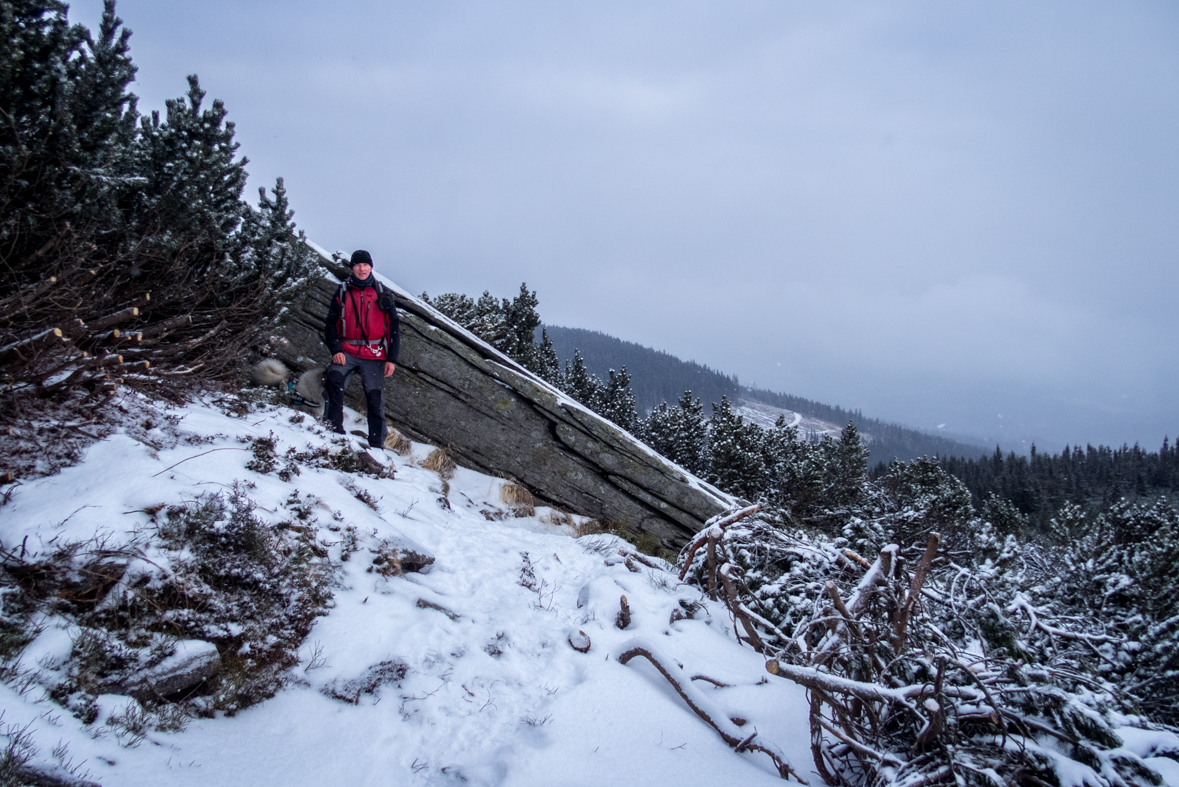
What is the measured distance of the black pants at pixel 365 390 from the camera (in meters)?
7.00

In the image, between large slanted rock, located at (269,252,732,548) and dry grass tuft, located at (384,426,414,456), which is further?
large slanted rock, located at (269,252,732,548)

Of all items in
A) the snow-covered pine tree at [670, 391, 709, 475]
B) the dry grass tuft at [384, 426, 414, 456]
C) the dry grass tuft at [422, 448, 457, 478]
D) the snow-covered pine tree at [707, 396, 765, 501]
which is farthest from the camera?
the snow-covered pine tree at [670, 391, 709, 475]

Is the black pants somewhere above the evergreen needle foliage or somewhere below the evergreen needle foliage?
below

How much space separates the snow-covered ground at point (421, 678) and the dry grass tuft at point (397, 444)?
283 cm

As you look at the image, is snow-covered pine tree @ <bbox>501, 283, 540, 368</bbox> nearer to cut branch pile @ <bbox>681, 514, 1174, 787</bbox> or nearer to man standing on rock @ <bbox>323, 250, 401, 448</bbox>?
man standing on rock @ <bbox>323, 250, 401, 448</bbox>

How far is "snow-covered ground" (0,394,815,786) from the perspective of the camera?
7.91ft

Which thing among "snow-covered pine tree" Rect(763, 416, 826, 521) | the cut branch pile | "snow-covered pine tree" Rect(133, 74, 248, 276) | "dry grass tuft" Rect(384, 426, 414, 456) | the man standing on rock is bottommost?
"snow-covered pine tree" Rect(763, 416, 826, 521)

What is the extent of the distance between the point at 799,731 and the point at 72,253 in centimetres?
743

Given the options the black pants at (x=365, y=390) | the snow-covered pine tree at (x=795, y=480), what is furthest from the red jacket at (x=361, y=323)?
the snow-covered pine tree at (x=795, y=480)

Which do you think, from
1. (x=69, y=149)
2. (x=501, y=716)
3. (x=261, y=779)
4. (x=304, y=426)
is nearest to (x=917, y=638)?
(x=501, y=716)

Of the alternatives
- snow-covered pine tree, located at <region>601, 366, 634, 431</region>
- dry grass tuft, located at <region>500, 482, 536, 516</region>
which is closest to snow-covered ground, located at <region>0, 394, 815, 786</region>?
dry grass tuft, located at <region>500, 482, 536, 516</region>

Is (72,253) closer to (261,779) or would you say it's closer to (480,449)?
(261,779)

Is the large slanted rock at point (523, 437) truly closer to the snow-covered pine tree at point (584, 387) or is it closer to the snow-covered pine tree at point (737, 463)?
the snow-covered pine tree at point (737, 463)

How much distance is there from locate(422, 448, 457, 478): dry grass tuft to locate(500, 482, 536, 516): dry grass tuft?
1.02 m
